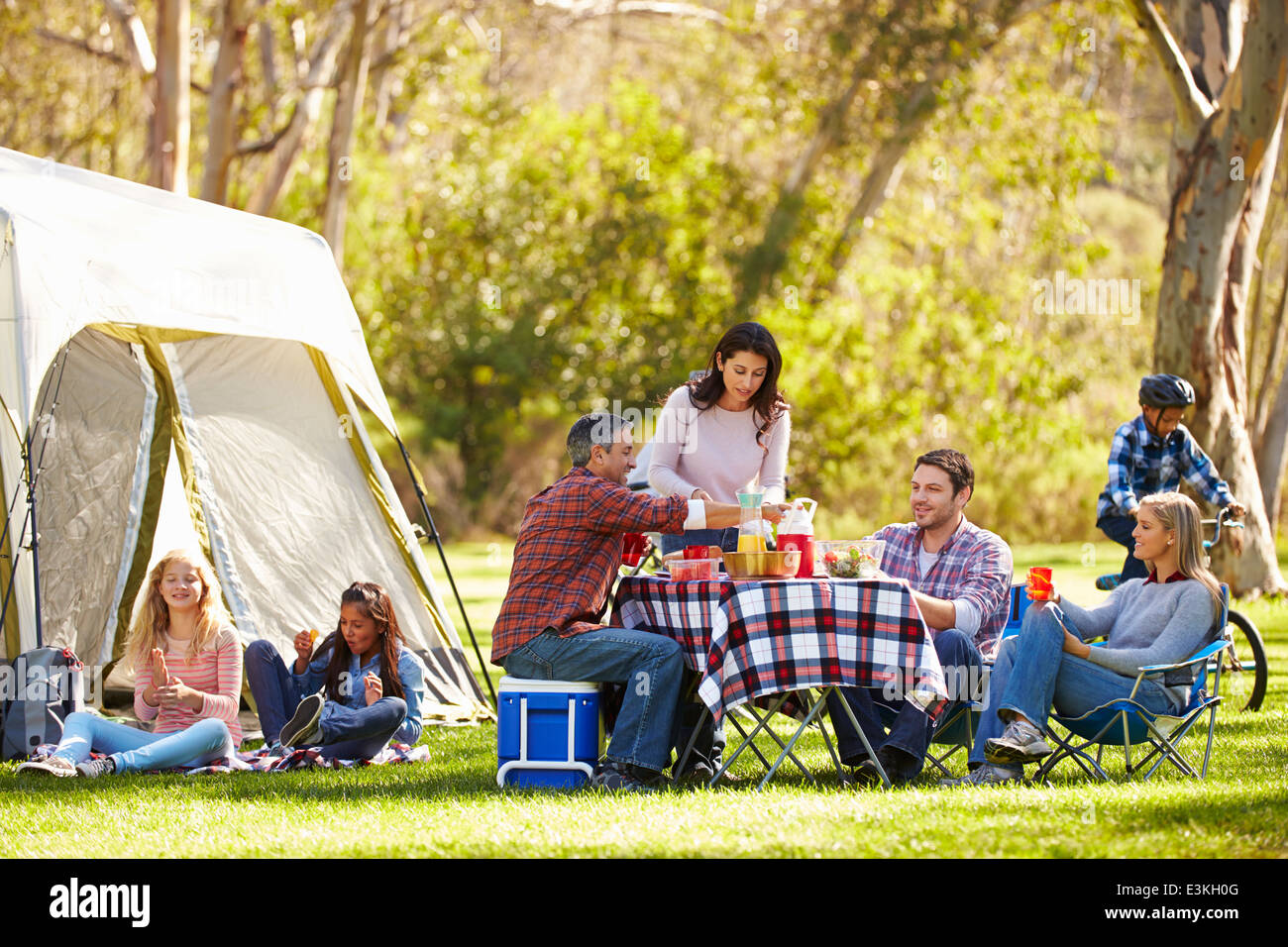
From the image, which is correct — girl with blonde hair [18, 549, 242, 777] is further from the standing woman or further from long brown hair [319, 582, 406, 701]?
the standing woman

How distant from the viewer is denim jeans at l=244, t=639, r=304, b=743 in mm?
6070

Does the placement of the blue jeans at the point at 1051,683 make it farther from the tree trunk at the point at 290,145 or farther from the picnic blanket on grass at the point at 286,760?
the tree trunk at the point at 290,145

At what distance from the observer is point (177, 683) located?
18.8ft

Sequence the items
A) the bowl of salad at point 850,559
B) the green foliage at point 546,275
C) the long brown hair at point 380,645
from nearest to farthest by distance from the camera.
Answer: the bowl of salad at point 850,559 < the long brown hair at point 380,645 < the green foliage at point 546,275

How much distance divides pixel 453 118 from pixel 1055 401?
10460mm

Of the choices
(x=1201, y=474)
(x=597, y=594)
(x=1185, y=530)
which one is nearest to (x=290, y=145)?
(x=1201, y=474)

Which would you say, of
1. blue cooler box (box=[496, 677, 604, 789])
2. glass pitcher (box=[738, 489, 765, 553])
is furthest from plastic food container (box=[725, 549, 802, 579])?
blue cooler box (box=[496, 677, 604, 789])

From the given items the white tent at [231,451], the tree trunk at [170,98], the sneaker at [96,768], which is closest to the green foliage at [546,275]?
the tree trunk at [170,98]

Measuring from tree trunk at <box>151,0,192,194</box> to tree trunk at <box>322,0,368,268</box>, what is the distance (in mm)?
2143

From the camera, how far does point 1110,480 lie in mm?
6840

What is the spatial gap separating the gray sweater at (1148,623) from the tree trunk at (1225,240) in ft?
20.7

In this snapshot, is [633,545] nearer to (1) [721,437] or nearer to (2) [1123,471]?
(1) [721,437]

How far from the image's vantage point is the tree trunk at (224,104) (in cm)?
1341

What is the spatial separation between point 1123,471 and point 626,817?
11.3 feet
